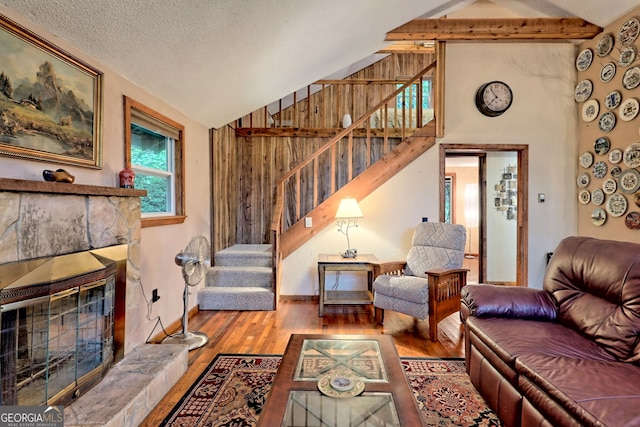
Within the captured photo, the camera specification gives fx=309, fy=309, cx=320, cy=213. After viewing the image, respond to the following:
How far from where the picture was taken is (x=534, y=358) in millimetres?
1532

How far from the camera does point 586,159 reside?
391 cm

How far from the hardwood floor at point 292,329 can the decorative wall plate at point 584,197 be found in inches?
91.1

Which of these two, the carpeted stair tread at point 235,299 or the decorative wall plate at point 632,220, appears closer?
the decorative wall plate at point 632,220

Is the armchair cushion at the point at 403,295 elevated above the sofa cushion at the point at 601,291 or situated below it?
below

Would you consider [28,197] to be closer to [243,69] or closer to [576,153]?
[243,69]

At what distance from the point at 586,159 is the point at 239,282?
15.2ft

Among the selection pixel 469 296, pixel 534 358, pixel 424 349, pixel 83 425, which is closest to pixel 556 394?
pixel 534 358

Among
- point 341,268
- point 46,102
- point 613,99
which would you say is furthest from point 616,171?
point 46,102

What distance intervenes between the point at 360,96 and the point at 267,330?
4784mm

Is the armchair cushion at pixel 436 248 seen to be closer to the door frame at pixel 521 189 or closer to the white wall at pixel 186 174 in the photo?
the door frame at pixel 521 189

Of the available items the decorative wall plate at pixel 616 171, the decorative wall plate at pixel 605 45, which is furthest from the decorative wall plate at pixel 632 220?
the decorative wall plate at pixel 605 45

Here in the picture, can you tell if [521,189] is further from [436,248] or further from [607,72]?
[436,248]

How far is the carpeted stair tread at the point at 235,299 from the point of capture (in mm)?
3668

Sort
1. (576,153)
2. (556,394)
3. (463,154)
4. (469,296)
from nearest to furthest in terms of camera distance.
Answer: (556,394) → (469,296) → (576,153) → (463,154)
